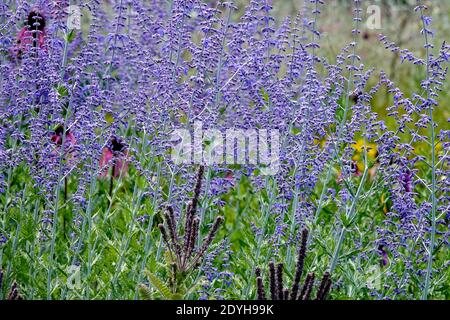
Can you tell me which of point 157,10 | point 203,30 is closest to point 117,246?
point 203,30

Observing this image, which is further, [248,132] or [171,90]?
[248,132]

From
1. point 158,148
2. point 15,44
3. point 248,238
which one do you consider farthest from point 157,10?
point 248,238

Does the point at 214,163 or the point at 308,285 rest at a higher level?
the point at 214,163

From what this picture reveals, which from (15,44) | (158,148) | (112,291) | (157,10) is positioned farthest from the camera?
(157,10)

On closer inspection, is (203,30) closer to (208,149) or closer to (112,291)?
(208,149)

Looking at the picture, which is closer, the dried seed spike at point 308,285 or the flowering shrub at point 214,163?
the dried seed spike at point 308,285

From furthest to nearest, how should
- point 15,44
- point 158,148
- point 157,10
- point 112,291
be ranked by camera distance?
1. point 157,10
2. point 15,44
3. point 158,148
4. point 112,291

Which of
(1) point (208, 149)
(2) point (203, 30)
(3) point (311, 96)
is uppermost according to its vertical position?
(2) point (203, 30)

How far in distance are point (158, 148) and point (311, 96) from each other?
89 centimetres

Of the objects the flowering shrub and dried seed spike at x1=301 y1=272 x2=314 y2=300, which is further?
the flowering shrub

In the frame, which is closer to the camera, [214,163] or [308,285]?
[308,285]

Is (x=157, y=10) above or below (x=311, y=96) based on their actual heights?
above

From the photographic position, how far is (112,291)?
4301 millimetres

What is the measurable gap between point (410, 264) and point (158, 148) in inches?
58.8
